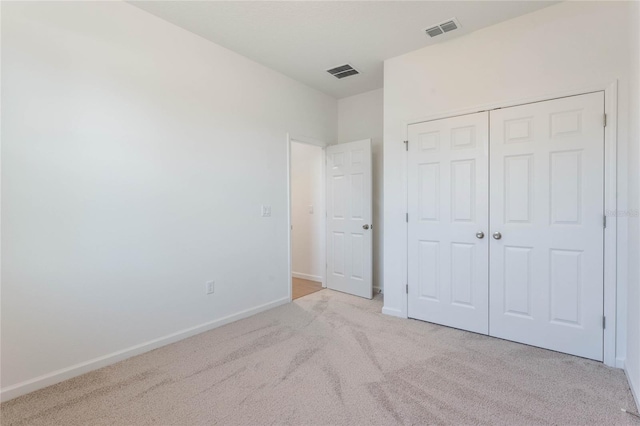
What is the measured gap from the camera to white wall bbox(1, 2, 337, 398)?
189 cm

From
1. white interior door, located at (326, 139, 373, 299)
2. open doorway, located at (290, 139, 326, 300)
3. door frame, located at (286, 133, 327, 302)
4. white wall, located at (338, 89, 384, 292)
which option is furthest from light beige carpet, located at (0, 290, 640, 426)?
open doorway, located at (290, 139, 326, 300)

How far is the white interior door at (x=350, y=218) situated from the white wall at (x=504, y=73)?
63 centimetres

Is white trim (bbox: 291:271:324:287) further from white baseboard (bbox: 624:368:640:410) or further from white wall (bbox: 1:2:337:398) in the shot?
white baseboard (bbox: 624:368:640:410)

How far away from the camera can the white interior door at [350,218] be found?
3.86 m

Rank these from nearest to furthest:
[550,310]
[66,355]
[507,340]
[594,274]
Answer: [66,355] → [594,274] → [550,310] → [507,340]

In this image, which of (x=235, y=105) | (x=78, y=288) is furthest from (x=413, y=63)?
(x=78, y=288)

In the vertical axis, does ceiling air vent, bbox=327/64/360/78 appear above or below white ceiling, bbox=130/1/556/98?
above

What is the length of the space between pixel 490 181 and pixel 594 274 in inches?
39.4

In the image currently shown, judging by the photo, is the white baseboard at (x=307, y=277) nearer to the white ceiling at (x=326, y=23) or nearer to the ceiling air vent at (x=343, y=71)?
the ceiling air vent at (x=343, y=71)

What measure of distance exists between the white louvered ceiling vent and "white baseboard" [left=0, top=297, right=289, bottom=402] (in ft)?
10.8

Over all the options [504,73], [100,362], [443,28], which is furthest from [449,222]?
[100,362]

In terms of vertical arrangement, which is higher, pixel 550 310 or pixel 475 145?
pixel 475 145

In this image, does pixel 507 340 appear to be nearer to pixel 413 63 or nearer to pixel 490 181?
pixel 490 181

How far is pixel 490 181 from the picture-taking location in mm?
2631
